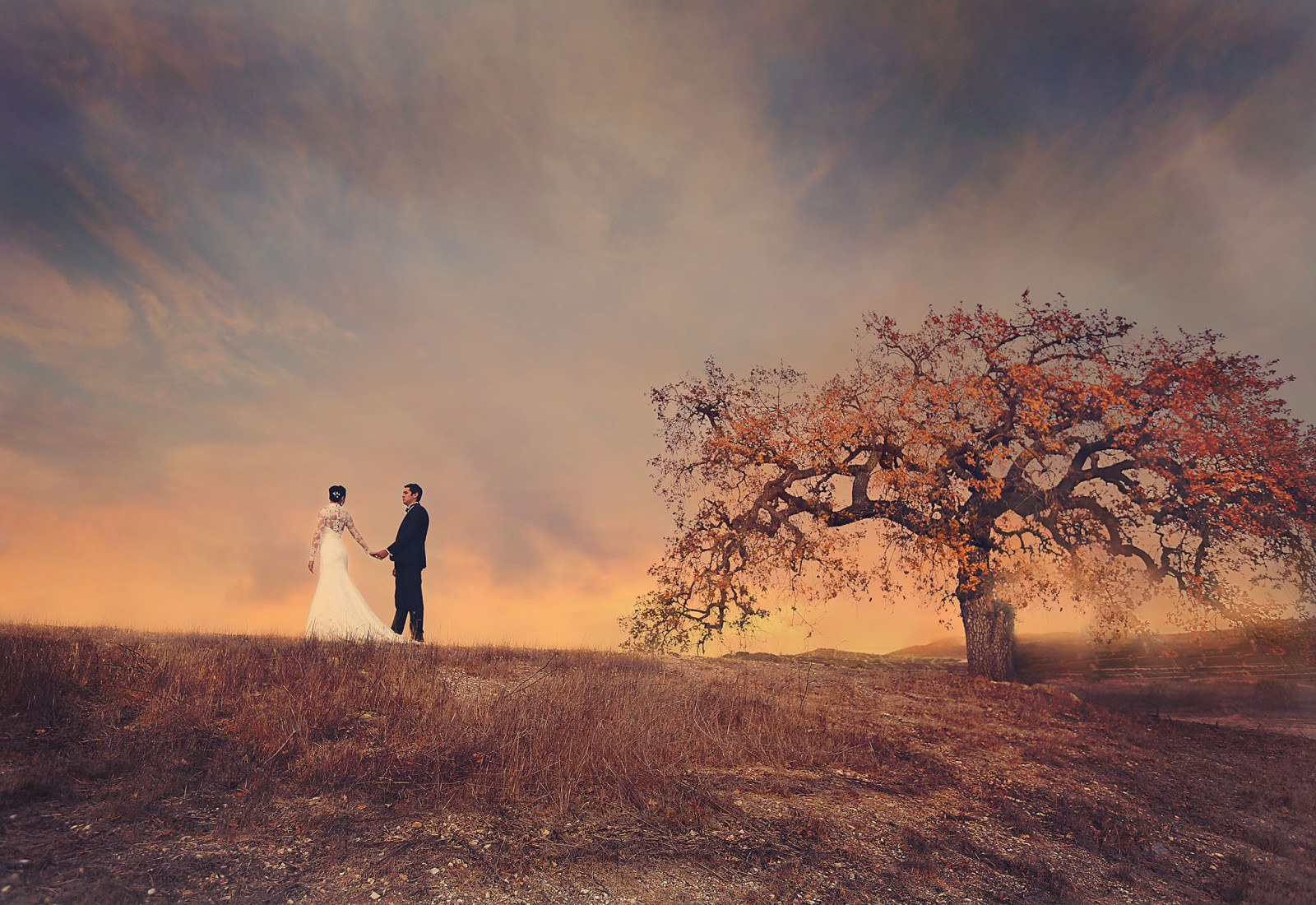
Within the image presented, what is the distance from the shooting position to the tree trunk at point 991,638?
18891mm

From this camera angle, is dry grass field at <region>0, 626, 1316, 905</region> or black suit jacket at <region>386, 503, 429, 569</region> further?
black suit jacket at <region>386, 503, 429, 569</region>

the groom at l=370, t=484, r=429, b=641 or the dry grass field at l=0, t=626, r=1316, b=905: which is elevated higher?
the groom at l=370, t=484, r=429, b=641

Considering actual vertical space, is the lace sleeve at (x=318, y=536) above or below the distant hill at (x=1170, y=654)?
above

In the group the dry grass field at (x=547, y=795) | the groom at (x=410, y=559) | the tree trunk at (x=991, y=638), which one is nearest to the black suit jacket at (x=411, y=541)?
the groom at (x=410, y=559)

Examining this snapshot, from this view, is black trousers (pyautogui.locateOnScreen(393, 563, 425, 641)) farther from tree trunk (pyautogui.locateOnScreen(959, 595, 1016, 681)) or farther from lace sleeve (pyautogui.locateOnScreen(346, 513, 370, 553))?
tree trunk (pyautogui.locateOnScreen(959, 595, 1016, 681))

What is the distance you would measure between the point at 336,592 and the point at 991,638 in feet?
51.2

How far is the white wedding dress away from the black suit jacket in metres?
0.68

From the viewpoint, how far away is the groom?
15.3 meters

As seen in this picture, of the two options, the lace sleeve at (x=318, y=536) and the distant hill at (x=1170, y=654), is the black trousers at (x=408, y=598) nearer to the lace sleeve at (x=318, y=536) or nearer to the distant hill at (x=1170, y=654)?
the lace sleeve at (x=318, y=536)

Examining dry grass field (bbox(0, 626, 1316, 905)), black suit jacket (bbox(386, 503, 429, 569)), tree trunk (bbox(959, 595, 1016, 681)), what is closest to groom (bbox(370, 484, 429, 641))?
black suit jacket (bbox(386, 503, 429, 569))

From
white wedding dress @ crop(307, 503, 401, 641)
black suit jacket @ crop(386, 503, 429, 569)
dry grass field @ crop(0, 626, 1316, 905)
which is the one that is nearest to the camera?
dry grass field @ crop(0, 626, 1316, 905)

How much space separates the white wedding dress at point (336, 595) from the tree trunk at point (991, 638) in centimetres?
1400

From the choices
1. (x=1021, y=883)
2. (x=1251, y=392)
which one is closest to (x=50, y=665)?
(x=1021, y=883)

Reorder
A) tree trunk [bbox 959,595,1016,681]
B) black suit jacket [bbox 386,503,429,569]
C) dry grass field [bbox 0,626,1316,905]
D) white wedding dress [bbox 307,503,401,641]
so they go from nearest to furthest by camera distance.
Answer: dry grass field [bbox 0,626,1316,905]
white wedding dress [bbox 307,503,401,641]
black suit jacket [bbox 386,503,429,569]
tree trunk [bbox 959,595,1016,681]
